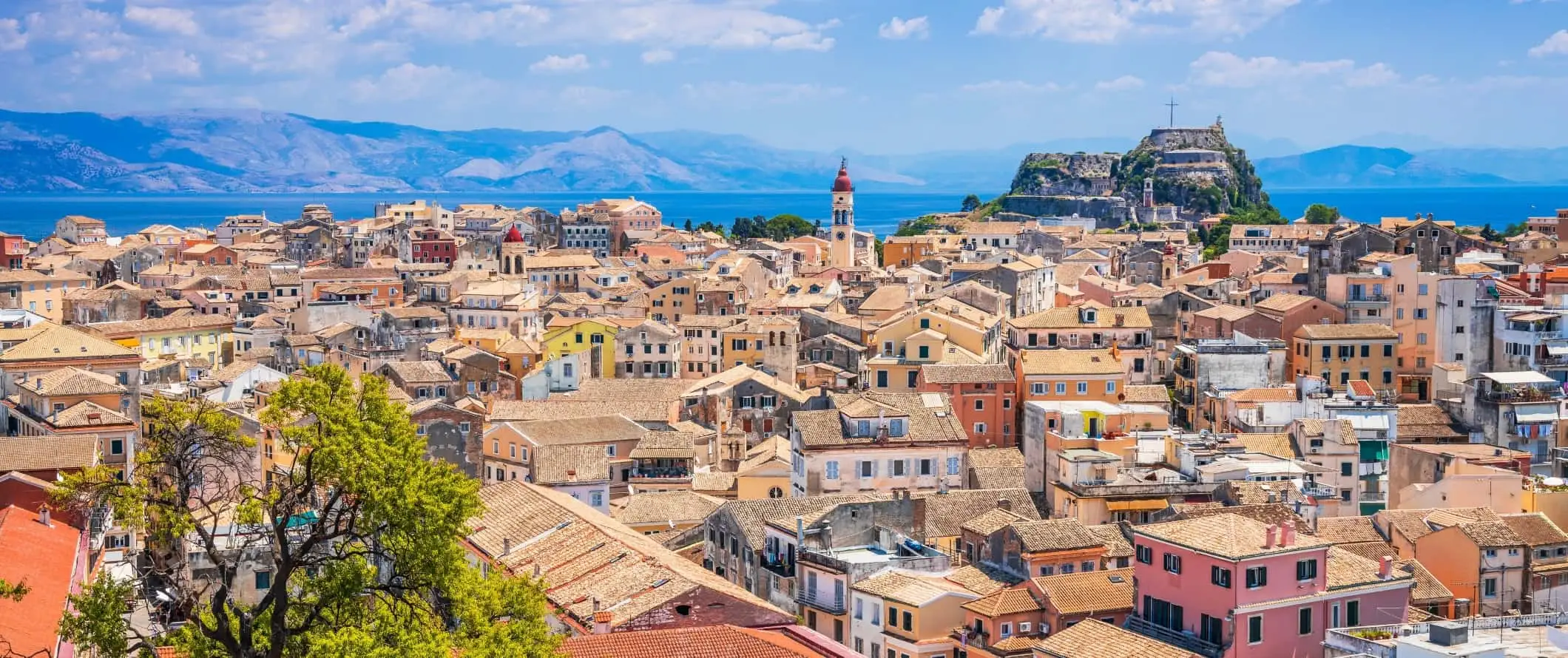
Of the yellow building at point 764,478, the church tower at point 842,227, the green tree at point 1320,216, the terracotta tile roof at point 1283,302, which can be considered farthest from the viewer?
the green tree at point 1320,216

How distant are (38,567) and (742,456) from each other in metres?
26.3

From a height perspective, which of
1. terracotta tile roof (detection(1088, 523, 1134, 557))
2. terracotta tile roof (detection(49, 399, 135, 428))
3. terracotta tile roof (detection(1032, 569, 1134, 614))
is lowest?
terracotta tile roof (detection(1032, 569, 1134, 614))

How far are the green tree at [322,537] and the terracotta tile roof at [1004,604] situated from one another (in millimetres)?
14899

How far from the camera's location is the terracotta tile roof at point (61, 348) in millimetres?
58812

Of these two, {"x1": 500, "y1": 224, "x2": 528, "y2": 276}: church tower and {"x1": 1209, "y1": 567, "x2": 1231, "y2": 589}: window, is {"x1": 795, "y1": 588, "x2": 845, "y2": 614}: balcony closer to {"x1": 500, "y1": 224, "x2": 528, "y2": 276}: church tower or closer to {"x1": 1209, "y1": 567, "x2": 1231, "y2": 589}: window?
{"x1": 1209, "y1": 567, "x2": 1231, "y2": 589}: window

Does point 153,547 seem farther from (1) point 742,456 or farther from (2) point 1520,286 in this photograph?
(2) point 1520,286

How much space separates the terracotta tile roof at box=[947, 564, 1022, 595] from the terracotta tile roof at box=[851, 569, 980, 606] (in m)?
0.26

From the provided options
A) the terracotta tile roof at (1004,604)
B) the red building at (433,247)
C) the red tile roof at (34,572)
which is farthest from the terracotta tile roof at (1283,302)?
the red building at (433,247)

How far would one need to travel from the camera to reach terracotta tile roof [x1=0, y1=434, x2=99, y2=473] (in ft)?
137

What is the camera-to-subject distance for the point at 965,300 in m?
79.8

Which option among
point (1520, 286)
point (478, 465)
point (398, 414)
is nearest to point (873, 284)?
point (1520, 286)

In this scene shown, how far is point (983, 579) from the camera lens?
37.8 m

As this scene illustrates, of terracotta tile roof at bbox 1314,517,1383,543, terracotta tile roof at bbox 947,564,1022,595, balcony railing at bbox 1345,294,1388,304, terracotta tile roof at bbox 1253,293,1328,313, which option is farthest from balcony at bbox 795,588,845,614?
balcony railing at bbox 1345,294,1388,304

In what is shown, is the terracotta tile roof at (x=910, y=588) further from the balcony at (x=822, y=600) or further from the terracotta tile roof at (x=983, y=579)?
the balcony at (x=822, y=600)
